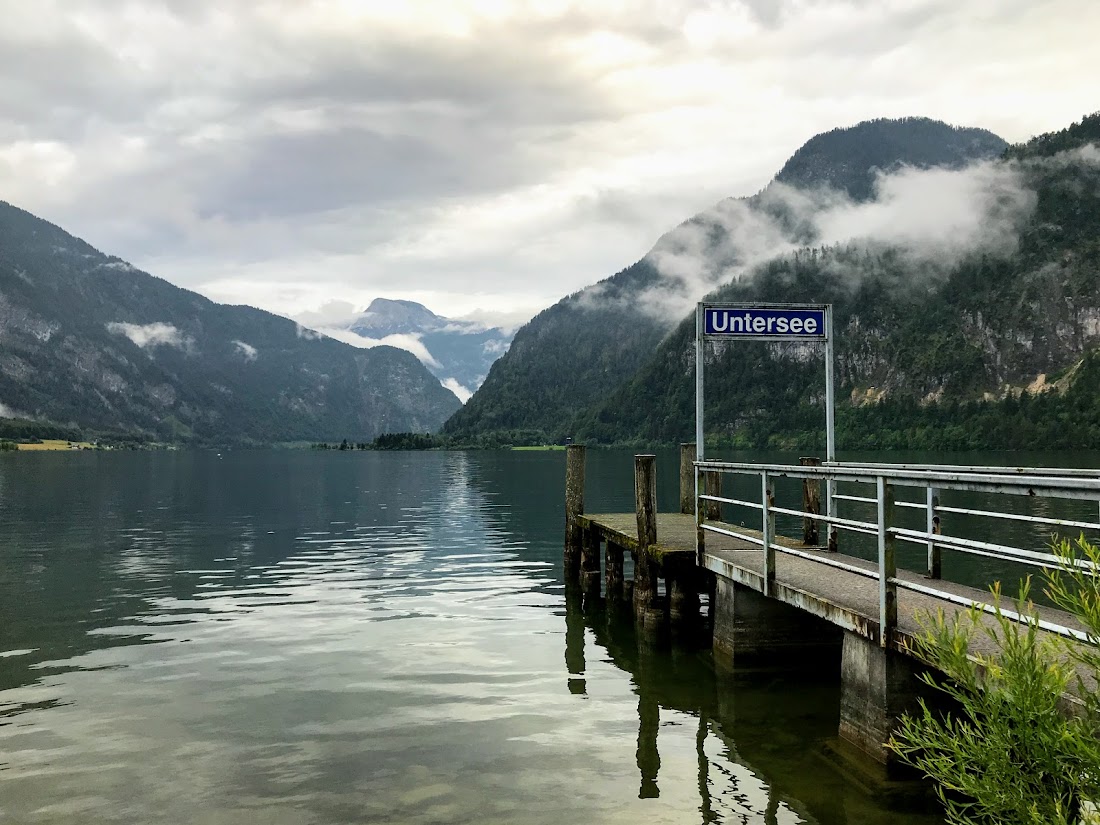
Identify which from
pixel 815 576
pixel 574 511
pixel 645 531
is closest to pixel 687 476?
pixel 574 511

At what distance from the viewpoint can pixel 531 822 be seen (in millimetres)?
10344

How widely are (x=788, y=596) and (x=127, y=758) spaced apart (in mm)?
9583

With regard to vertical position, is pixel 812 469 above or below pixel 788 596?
above

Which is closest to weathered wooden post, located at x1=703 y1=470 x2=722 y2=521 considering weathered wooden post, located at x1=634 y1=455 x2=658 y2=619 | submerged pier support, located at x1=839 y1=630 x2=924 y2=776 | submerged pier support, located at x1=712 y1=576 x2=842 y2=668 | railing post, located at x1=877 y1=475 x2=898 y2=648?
weathered wooden post, located at x1=634 y1=455 x2=658 y2=619

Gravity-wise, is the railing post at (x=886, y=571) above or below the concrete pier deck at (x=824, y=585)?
above

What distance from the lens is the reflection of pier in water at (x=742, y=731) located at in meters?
10.8

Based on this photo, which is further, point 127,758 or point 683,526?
point 683,526

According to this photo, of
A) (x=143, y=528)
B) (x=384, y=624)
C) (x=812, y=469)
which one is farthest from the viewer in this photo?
(x=143, y=528)

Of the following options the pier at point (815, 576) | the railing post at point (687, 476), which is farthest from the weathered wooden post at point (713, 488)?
the railing post at point (687, 476)

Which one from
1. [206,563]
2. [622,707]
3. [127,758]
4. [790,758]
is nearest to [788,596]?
[790,758]

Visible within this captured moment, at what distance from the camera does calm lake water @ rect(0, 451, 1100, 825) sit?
1098 centimetres

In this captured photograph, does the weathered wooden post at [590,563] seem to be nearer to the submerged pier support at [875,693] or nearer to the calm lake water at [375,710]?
the calm lake water at [375,710]

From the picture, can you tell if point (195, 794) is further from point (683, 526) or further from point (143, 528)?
point (143, 528)

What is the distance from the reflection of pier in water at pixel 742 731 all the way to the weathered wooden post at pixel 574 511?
743 centimetres
